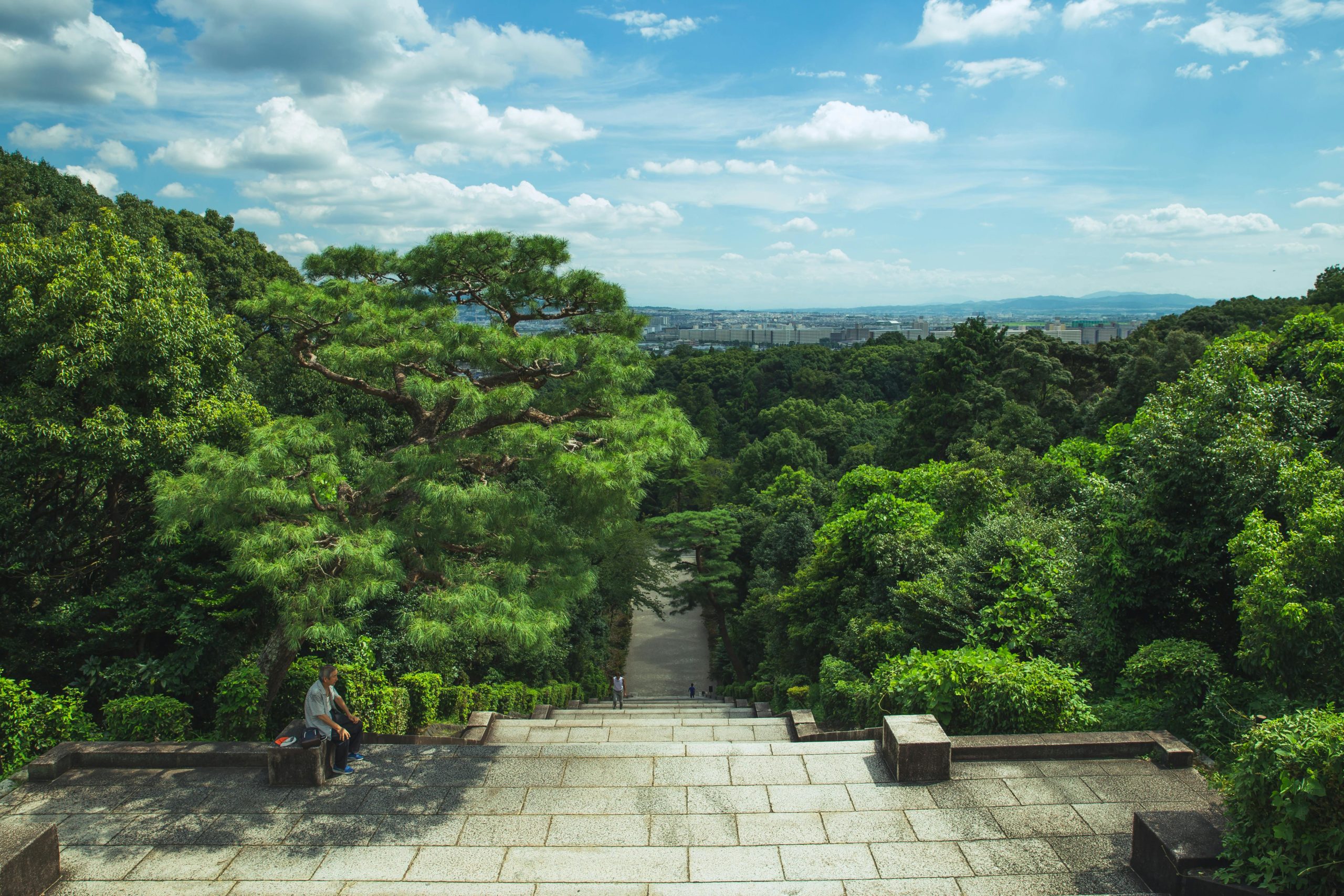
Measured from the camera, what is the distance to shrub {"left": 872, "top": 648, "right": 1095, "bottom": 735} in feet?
23.8

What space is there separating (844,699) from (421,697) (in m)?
5.29

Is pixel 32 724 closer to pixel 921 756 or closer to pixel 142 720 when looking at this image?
pixel 142 720

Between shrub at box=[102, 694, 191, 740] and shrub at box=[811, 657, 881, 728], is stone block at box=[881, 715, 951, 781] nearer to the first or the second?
shrub at box=[811, 657, 881, 728]

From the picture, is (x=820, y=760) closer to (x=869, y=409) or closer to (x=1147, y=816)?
(x=1147, y=816)

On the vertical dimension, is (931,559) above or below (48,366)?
below

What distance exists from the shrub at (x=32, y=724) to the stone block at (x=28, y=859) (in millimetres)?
2079

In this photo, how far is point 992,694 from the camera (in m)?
7.34

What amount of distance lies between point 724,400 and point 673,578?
29.0 meters

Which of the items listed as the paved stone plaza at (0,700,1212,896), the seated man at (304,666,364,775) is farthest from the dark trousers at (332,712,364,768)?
the paved stone plaza at (0,700,1212,896)

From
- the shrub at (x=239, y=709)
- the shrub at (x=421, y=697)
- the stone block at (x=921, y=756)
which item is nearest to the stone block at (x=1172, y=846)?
the stone block at (x=921, y=756)

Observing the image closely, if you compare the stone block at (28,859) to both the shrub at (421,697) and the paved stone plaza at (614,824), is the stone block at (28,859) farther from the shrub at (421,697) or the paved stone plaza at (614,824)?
the shrub at (421,697)

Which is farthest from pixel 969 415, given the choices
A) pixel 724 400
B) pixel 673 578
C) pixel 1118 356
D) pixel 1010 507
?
pixel 724 400

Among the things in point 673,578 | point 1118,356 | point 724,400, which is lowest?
point 673,578

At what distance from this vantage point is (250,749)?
7059 millimetres
